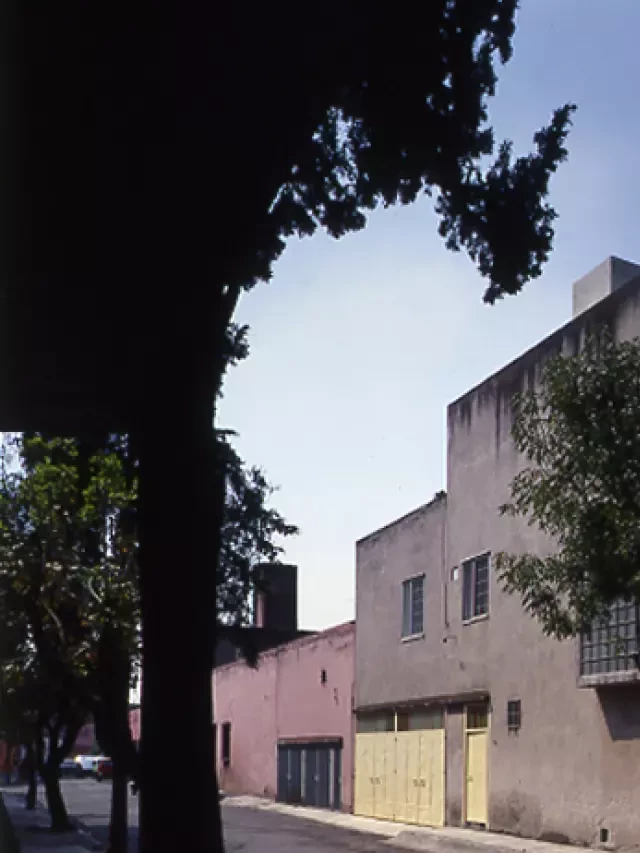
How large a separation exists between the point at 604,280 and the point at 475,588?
6.63 meters

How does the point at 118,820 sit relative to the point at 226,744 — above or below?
above

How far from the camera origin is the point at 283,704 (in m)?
41.9

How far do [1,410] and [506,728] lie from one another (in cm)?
1587

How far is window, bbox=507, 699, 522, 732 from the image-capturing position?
24900 mm

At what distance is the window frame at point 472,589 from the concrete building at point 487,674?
0.13 feet

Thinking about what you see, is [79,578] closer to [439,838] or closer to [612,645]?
[612,645]

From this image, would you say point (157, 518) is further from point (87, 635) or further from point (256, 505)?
point (256, 505)

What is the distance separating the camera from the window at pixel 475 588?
2716 cm

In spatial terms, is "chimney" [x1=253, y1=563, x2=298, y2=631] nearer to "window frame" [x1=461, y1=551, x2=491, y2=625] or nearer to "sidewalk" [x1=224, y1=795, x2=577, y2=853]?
"sidewalk" [x1=224, y1=795, x2=577, y2=853]

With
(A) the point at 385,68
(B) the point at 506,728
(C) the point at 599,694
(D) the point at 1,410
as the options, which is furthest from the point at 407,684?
(A) the point at 385,68

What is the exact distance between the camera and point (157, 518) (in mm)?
7906

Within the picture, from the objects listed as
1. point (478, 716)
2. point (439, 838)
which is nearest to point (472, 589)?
point (478, 716)

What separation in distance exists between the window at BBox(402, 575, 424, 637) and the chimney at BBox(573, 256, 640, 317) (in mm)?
7735

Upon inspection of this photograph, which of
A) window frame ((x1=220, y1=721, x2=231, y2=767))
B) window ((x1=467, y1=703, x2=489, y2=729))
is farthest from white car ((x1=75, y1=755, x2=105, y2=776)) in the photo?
window ((x1=467, y1=703, x2=489, y2=729))
